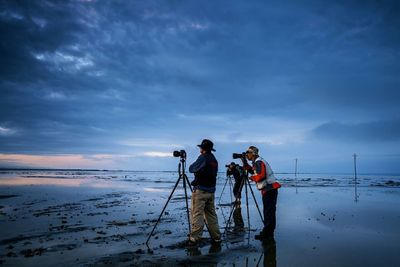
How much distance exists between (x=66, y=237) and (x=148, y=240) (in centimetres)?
252

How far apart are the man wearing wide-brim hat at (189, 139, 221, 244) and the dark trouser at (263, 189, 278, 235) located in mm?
1451

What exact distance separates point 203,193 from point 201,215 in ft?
1.88

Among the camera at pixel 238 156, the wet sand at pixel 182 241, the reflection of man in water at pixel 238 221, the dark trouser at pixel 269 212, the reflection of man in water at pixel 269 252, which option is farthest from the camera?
the reflection of man in water at pixel 238 221

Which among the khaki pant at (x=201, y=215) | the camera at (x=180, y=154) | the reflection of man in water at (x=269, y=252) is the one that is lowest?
the reflection of man in water at (x=269, y=252)

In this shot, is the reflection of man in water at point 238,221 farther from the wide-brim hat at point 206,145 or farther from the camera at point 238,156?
the wide-brim hat at point 206,145

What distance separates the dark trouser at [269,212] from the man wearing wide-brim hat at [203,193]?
4.76 ft

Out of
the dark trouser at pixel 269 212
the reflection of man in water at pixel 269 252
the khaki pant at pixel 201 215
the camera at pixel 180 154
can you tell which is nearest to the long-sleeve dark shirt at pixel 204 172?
the khaki pant at pixel 201 215

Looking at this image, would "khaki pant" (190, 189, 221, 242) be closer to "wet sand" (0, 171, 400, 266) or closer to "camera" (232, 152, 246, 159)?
"wet sand" (0, 171, 400, 266)

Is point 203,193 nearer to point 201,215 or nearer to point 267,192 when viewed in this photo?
point 201,215

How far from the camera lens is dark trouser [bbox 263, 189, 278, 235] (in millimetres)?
8070

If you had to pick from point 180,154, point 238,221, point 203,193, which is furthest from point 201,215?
point 238,221

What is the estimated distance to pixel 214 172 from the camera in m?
7.76

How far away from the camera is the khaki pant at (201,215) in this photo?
7.45 m

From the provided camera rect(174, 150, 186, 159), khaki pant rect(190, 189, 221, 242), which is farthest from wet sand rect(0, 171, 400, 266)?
camera rect(174, 150, 186, 159)
